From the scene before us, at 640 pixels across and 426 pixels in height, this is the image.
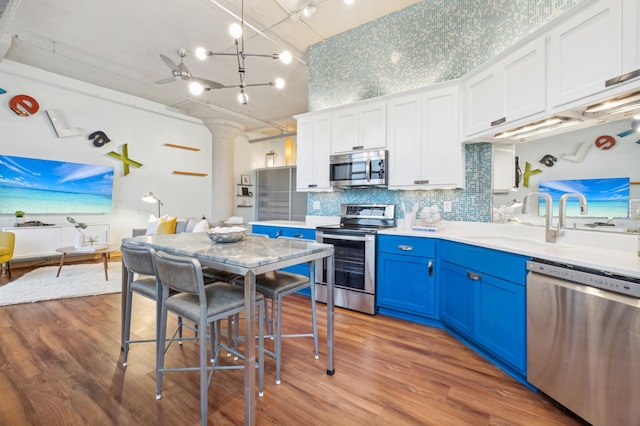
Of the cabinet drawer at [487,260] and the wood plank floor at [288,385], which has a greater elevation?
the cabinet drawer at [487,260]

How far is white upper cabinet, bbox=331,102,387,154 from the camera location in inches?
137

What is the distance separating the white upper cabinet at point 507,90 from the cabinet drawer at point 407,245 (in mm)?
1200

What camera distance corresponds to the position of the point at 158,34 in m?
4.01

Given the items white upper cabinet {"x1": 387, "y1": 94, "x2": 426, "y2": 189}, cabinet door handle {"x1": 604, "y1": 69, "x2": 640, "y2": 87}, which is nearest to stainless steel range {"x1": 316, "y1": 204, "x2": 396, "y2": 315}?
white upper cabinet {"x1": 387, "y1": 94, "x2": 426, "y2": 189}

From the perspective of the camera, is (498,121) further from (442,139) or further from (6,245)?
(6,245)

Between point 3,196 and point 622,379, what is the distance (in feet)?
25.1

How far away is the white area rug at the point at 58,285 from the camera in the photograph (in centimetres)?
340

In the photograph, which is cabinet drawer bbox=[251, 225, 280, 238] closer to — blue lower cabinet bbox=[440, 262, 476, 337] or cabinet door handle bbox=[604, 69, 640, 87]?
blue lower cabinet bbox=[440, 262, 476, 337]

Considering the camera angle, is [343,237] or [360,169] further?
[360,169]

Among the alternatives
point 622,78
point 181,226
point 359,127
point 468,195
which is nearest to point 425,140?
point 468,195

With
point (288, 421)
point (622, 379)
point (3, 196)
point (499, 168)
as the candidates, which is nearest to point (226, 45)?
point (499, 168)

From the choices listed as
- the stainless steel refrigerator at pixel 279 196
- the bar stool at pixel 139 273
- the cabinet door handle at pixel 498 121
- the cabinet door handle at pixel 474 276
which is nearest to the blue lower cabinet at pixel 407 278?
the cabinet door handle at pixel 474 276

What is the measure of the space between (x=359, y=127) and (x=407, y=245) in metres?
1.71

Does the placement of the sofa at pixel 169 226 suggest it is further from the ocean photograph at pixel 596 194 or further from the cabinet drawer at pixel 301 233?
the ocean photograph at pixel 596 194
